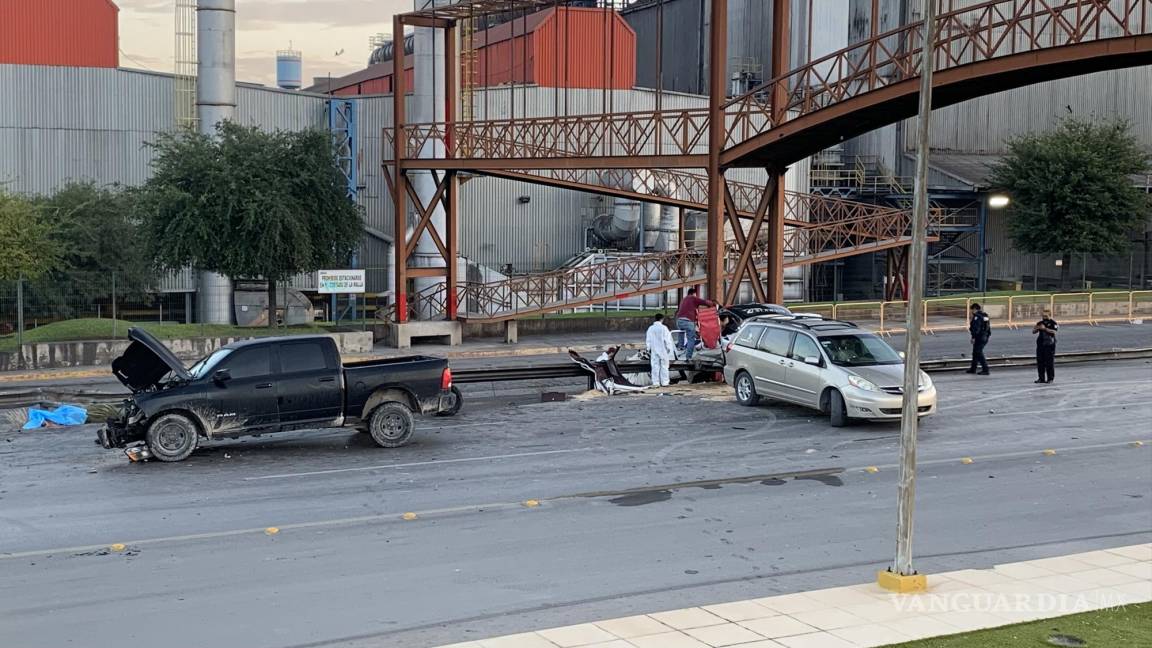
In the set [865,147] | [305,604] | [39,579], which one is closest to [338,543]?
[305,604]

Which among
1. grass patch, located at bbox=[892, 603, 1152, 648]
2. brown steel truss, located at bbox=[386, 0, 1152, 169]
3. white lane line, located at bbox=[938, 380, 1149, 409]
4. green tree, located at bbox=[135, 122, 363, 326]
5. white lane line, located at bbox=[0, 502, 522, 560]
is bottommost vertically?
grass patch, located at bbox=[892, 603, 1152, 648]

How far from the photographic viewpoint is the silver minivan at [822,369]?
64.6 feet

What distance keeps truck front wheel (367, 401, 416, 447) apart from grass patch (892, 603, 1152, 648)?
1074 centimetres

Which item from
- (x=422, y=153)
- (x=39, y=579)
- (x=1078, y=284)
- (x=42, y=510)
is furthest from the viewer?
(x=1078, y=284)

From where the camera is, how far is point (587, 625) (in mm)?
9727

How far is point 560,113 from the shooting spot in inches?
2216

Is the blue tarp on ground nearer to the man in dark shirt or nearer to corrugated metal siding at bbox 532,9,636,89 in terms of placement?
the man in dark shirt

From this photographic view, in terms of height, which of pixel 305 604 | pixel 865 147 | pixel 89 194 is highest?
pixel 865 147

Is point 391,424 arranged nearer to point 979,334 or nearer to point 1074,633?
point 1074,633

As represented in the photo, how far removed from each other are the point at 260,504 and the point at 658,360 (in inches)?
490

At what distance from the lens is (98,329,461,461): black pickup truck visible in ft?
56.0

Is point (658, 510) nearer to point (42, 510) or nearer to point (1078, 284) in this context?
point (42, 510)

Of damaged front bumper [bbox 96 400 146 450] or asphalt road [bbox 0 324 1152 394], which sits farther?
asphalt road [bbox 0 324 1152 394]

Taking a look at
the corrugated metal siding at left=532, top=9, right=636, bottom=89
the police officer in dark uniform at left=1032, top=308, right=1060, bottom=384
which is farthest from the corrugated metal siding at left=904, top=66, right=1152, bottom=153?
the police officer in dark uniform at left=1032, top=308, right=1060, bottom=384
